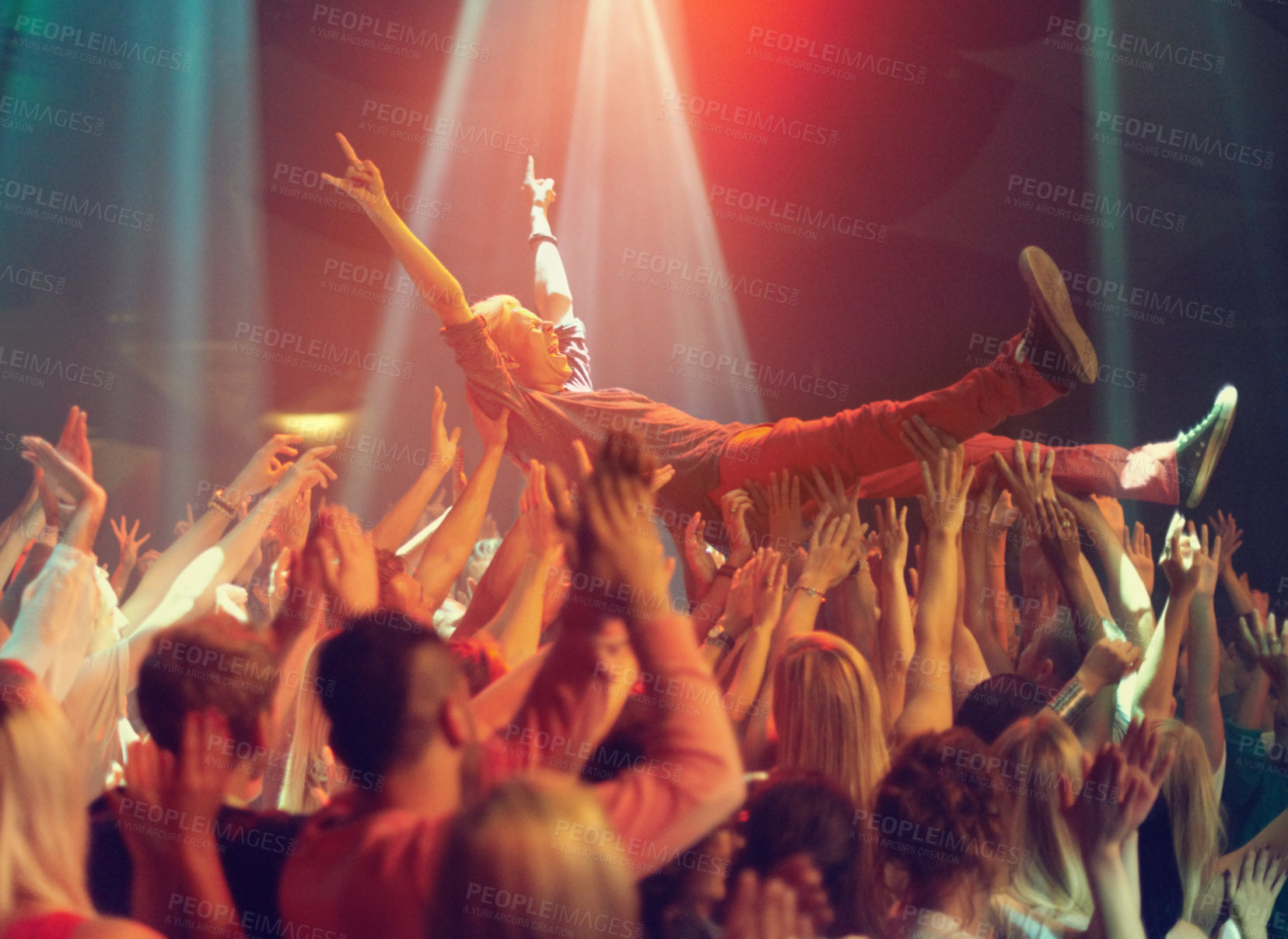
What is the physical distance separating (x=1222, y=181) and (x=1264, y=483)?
160cm

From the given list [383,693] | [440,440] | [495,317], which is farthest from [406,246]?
[383,693]

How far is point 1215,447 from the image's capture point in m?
4.79

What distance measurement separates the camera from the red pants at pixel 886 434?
4074 mm

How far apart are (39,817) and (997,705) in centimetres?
309

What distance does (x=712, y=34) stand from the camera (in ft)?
15.5

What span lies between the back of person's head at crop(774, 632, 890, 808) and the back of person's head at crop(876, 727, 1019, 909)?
0.46 ft

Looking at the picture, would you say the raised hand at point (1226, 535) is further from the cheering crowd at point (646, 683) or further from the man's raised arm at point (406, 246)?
the man's raised arm at point (406, 246)

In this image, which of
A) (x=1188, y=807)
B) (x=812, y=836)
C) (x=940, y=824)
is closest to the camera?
(x=812, y=836)

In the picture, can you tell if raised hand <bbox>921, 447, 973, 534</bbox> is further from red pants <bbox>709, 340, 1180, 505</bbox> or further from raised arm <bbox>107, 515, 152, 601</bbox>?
raised arm <bbox>107, 515, 152, 601</bbox>

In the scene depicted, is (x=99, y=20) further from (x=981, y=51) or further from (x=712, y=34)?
(x=981, y=51)

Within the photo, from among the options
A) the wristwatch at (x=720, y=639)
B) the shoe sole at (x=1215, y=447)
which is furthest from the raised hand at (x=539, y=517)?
the shoe sole at (x=1215, y=447)

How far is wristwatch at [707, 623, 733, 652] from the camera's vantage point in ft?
12.2

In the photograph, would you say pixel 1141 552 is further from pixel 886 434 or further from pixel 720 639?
pixel 720 639

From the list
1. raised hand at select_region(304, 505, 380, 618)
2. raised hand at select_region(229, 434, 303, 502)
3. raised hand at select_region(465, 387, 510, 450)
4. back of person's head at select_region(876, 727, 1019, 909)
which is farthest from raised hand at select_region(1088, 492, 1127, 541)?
raised hand at select_region(229, 434, 303, 502)
